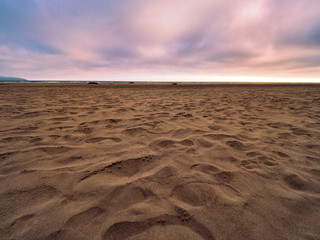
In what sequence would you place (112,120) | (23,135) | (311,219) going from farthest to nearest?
(112,120), (23,135), (311,219)

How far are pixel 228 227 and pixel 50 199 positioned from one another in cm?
147

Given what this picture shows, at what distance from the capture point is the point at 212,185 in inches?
57.4

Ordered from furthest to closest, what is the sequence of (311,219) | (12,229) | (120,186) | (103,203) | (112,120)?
(112,120) → (120,186) → (103,203) → (311,219) → (12,229)

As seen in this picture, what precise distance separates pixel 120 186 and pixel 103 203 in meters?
0.22

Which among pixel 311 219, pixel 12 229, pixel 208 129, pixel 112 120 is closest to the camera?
pixel 12 229

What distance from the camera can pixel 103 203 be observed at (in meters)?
1.25

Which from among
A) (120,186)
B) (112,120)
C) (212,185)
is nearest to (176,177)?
(212,185)

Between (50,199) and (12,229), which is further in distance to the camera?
(50,199)

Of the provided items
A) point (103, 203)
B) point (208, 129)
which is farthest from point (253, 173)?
point (103, 203)

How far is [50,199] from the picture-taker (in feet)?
4.21

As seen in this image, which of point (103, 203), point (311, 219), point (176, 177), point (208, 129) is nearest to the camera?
point (311, 219)

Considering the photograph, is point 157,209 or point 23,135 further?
point 23,135

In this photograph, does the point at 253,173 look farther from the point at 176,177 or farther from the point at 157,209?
the point at 157,209

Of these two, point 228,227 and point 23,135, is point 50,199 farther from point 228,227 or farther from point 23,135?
point 23,135
